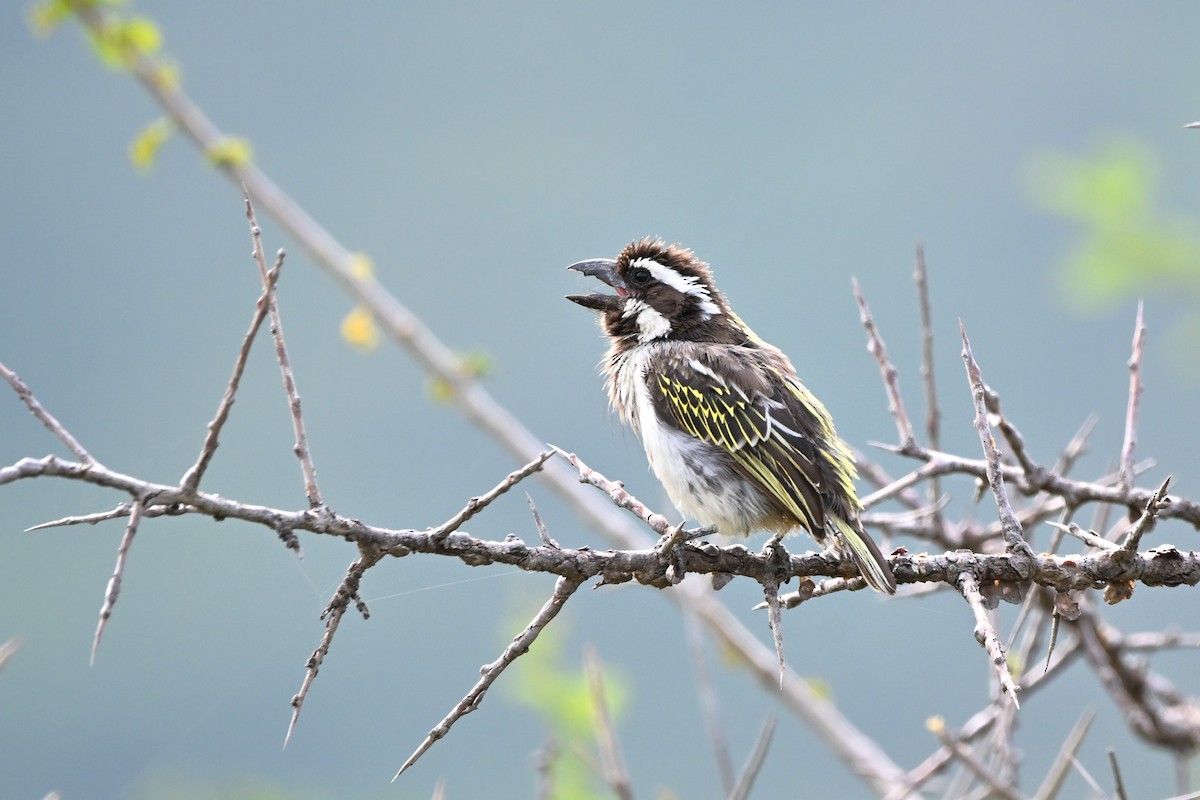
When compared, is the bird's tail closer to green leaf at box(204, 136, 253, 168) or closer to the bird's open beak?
the bird's open beak

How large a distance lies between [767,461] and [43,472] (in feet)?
9.87

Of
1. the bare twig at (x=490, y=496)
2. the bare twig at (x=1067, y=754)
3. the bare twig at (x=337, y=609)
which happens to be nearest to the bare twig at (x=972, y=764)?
the bare twig at (x=1067, y=754)

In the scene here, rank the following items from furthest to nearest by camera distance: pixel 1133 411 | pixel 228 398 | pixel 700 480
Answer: pixel 700 480, pixel 1133 411, pixel 228 398

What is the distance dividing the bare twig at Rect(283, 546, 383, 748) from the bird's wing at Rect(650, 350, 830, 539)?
215 cm

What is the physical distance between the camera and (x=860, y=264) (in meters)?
49.0

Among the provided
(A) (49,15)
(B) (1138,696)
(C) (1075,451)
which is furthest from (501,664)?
(A) (49,15)

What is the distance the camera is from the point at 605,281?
19.0 feet

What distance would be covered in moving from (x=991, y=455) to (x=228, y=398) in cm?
185

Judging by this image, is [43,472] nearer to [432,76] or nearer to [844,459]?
[844,459]

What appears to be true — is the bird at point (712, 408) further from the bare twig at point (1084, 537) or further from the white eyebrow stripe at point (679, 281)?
the bare twig at point (1084, 537)

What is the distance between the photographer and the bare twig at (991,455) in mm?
3115

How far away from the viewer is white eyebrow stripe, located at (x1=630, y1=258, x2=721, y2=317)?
5.72m

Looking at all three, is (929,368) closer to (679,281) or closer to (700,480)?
(700,480)

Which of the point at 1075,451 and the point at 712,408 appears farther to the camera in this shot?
the point at 712,408
